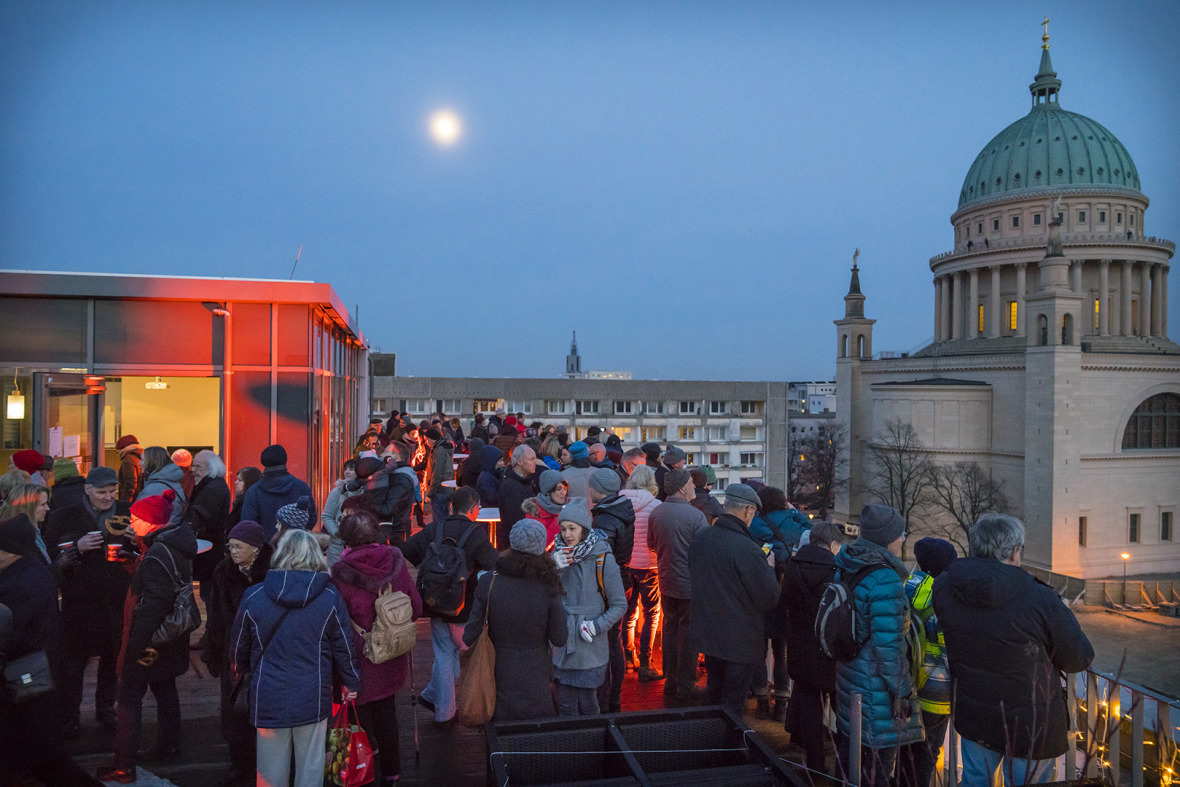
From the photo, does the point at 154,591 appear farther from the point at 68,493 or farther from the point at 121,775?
the point at 68,493

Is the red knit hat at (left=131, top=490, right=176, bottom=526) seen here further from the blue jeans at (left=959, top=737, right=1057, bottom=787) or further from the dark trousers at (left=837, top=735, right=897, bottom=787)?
the blue jeans at (left=959, top=737, right=1057, bottom=787)

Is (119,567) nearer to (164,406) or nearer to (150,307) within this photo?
(150,307)

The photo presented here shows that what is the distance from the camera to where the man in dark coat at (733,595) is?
434 centimetres

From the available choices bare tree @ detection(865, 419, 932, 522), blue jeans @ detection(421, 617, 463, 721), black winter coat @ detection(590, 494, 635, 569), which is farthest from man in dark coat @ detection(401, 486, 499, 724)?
bare tree @ detection(865, 419, 932, 522)

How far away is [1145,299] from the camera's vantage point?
2215 inches

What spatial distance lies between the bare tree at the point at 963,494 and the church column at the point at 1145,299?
23418 mm

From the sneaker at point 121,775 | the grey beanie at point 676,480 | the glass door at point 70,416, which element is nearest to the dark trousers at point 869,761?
the grey beanie at point 676,480

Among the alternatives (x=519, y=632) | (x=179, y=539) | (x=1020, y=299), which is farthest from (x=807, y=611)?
(x=1020, y=299)

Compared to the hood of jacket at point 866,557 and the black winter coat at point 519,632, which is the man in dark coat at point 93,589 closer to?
the black winter coat at point 519,632

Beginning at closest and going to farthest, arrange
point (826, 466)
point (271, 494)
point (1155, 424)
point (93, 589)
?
1. point (93, 589)
2. point (271, 494)
3. point (1155, 424)
4. point (826, 466)

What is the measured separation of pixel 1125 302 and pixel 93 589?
69.2 m

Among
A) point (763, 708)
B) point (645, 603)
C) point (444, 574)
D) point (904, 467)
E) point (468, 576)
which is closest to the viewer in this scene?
point (444, 574)

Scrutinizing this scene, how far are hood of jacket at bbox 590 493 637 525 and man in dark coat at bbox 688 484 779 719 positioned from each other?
2.10ft

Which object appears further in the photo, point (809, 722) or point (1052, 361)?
point (1052, 361)
